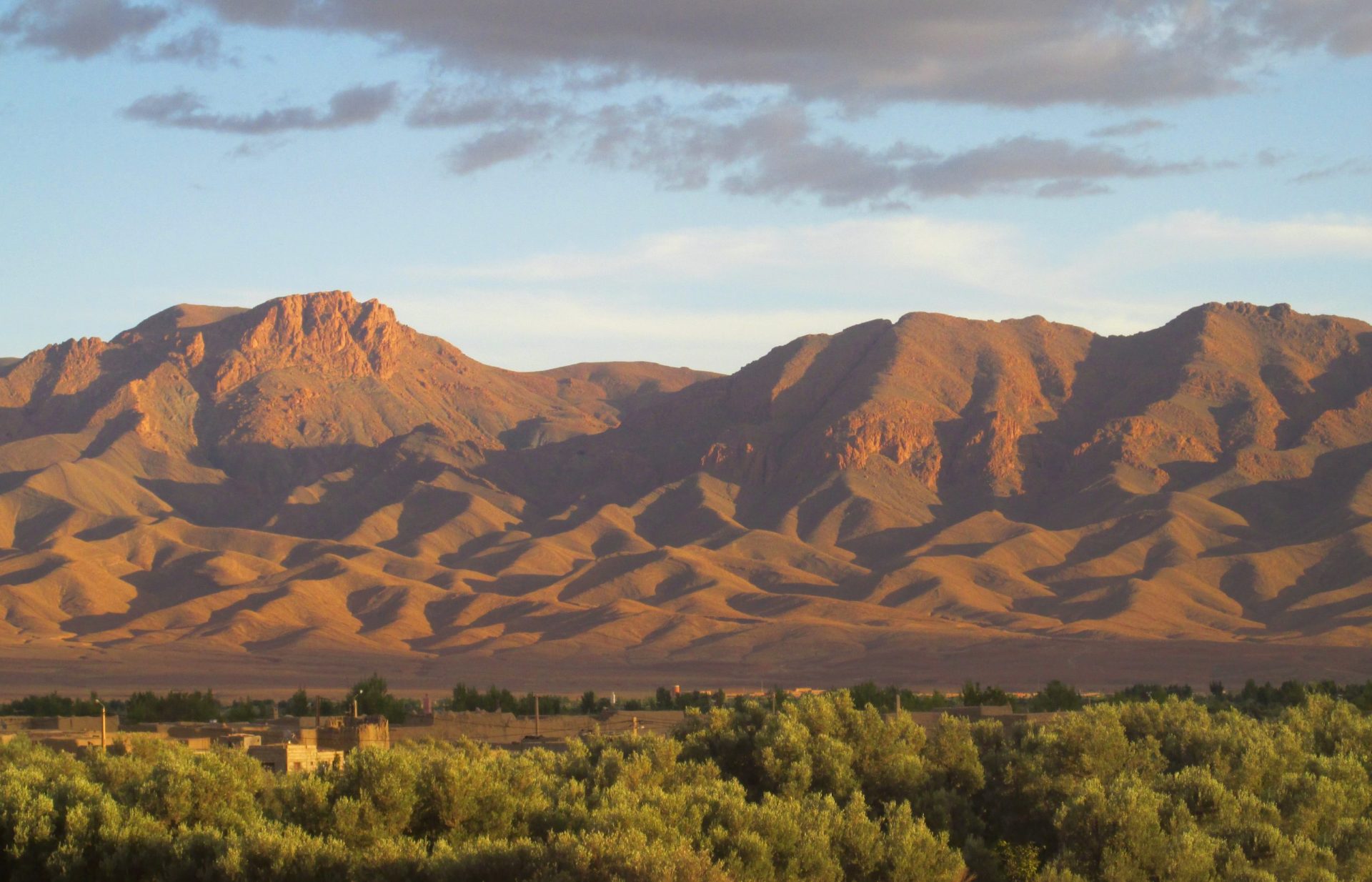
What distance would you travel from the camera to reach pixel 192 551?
151000mm

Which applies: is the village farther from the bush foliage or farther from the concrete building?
the bush foliage

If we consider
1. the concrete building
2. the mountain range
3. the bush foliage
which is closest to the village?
the concrete building

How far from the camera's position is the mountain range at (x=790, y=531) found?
388 feet

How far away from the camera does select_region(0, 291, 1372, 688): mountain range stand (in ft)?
388

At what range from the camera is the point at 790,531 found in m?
160

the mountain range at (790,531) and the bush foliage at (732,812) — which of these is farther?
the mountain range at (790,531)

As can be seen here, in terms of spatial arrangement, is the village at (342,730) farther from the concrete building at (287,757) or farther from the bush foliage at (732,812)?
the bush foliage at (732,812)

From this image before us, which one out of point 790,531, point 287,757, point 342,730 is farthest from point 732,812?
point 790,531

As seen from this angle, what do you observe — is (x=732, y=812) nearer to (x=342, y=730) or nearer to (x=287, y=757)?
(x=287, y=757)

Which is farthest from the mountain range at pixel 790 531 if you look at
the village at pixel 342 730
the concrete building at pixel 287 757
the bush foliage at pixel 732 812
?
the bush foliage at pixel 732 812

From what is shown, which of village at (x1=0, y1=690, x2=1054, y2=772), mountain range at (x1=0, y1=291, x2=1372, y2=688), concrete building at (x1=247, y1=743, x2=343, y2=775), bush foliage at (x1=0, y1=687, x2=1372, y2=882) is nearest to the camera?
bush foliage at (x1=0, y1=687, x2=1372, y2=882)

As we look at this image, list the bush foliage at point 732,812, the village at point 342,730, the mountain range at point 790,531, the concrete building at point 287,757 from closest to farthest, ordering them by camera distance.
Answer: the bush foliage at point 732,812 → the concrete building at point 287,757 → the village at point 342,730 → the mountain range at point 790,531

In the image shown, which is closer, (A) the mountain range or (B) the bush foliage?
(B) the bush foliage

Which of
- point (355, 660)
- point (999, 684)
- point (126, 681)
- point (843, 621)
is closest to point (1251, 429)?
point (843, 621)
